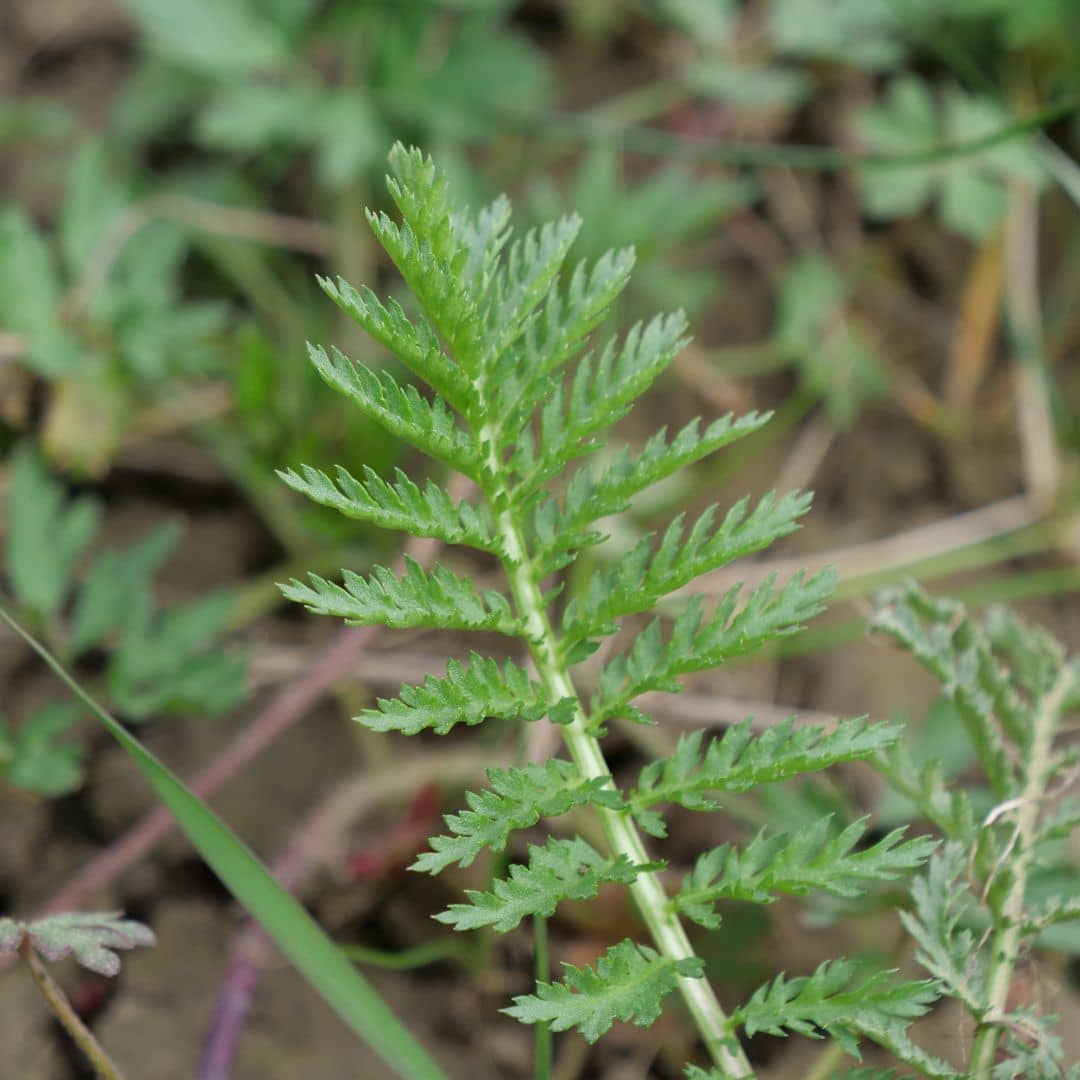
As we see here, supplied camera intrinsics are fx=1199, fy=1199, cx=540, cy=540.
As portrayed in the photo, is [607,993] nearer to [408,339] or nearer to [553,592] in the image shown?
[553,592]

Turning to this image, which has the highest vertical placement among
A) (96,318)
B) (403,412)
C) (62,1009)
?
(96,318)

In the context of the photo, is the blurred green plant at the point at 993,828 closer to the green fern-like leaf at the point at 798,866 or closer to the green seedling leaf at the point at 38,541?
the green fern-like leaf at the point at 798,866

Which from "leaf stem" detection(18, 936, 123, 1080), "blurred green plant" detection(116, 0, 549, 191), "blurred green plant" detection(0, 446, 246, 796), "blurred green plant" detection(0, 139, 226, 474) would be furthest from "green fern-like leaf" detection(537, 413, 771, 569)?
"blurred green plant" detection(116, 0, 549, 191)

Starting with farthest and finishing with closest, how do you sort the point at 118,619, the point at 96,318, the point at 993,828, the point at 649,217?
1. the point at 649,217
2. the point at 96,318
3. the point at 118,619
4. the point at 993,828

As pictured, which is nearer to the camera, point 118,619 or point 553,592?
point 553,592

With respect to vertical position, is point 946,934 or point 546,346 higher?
point 546,346

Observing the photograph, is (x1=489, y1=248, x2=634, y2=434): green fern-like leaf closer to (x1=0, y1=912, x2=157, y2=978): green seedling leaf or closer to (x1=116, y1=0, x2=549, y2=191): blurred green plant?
(x1=0, y1=912, x2=157, y2=978): green seedling leaf

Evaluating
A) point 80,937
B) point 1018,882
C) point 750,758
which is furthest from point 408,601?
point 1018,882

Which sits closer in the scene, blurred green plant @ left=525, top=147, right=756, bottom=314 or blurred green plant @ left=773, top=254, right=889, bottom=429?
blurred green plant @ left=525, top=147, right=756, bottom=314
